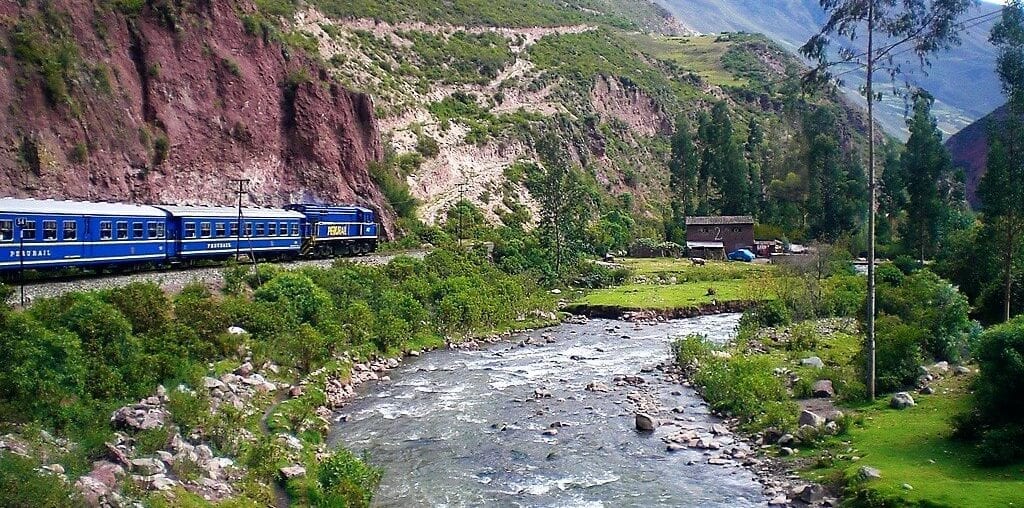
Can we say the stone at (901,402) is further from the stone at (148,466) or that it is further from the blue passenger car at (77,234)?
the blue passenger car at (77,234)

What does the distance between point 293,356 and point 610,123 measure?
8946 cm

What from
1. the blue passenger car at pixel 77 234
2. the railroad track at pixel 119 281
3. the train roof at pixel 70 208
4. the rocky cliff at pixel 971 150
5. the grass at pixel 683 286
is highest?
the rocky cliff at pixel 971 150

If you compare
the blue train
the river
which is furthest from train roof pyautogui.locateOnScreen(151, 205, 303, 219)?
the river

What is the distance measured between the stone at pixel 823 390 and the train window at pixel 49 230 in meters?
25.3

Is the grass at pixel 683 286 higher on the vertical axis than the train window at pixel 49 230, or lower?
lower

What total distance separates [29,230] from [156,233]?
6.69m

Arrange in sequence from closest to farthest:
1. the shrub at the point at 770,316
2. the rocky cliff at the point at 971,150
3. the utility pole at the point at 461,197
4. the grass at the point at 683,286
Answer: the shrub at the point at 770,316 < the grass at the point at 683,286 < the utility pole at the point at 461,197 < the rocky cliff at the point at 971,150

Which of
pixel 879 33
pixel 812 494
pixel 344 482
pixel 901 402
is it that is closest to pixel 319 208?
pixel 344 482

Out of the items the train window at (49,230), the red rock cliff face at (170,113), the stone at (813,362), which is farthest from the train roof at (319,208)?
the stone at (813,362)

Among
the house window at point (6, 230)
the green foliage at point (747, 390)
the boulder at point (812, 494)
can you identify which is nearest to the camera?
the boulder at point (812, 494)

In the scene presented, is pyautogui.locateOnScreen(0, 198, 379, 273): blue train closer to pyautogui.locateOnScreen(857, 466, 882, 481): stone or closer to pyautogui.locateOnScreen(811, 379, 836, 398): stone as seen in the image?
pyautogui.locateOnScreen(857, 466, 882, 481): stone

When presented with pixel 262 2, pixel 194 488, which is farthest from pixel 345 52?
pixel 194 488

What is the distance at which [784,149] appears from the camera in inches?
3858

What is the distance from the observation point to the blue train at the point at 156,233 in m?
23.9
